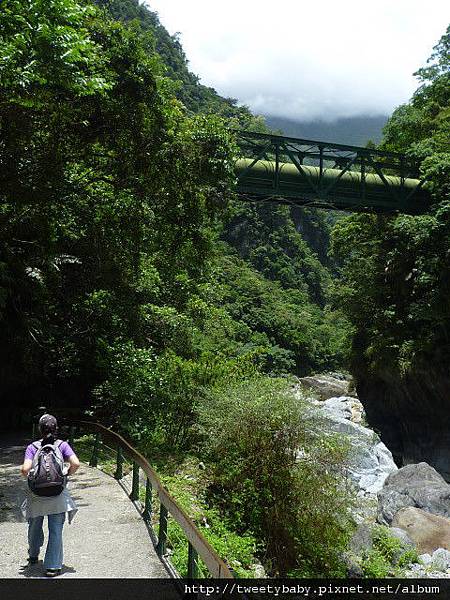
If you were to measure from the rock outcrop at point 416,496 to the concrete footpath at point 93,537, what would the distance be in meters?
6.73

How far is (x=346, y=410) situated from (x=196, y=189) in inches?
1113

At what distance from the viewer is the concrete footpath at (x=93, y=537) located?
18.8ft

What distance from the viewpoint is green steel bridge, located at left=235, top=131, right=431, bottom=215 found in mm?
25578

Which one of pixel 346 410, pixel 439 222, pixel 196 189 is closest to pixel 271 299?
pixel 346 410

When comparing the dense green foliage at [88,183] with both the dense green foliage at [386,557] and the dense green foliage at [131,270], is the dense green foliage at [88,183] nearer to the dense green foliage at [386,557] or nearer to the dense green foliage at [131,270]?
the dense green foliage at [131,270]

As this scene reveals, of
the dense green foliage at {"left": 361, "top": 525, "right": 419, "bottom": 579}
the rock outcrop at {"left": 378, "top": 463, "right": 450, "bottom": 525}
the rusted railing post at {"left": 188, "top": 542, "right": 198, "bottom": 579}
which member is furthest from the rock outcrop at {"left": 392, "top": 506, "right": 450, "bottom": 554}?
the rusted railing post at {"left": 188, "top": 542, "right": 198, "bottom": 579}

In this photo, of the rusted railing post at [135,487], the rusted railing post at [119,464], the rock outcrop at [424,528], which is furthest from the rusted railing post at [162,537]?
the rock outcrop at [424,528]

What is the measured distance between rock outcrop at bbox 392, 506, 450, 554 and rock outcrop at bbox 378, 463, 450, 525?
0.94 metres

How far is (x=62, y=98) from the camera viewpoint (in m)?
10.8

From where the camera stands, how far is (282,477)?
10422 millimetres

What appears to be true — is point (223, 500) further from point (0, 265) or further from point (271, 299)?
point (271, 299)

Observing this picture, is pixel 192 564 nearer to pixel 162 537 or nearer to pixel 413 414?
pixel 162 537

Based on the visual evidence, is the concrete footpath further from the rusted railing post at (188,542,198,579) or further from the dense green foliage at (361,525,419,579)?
the dense green foliage at (361,525,419,579)

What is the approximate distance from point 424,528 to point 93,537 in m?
7.26
